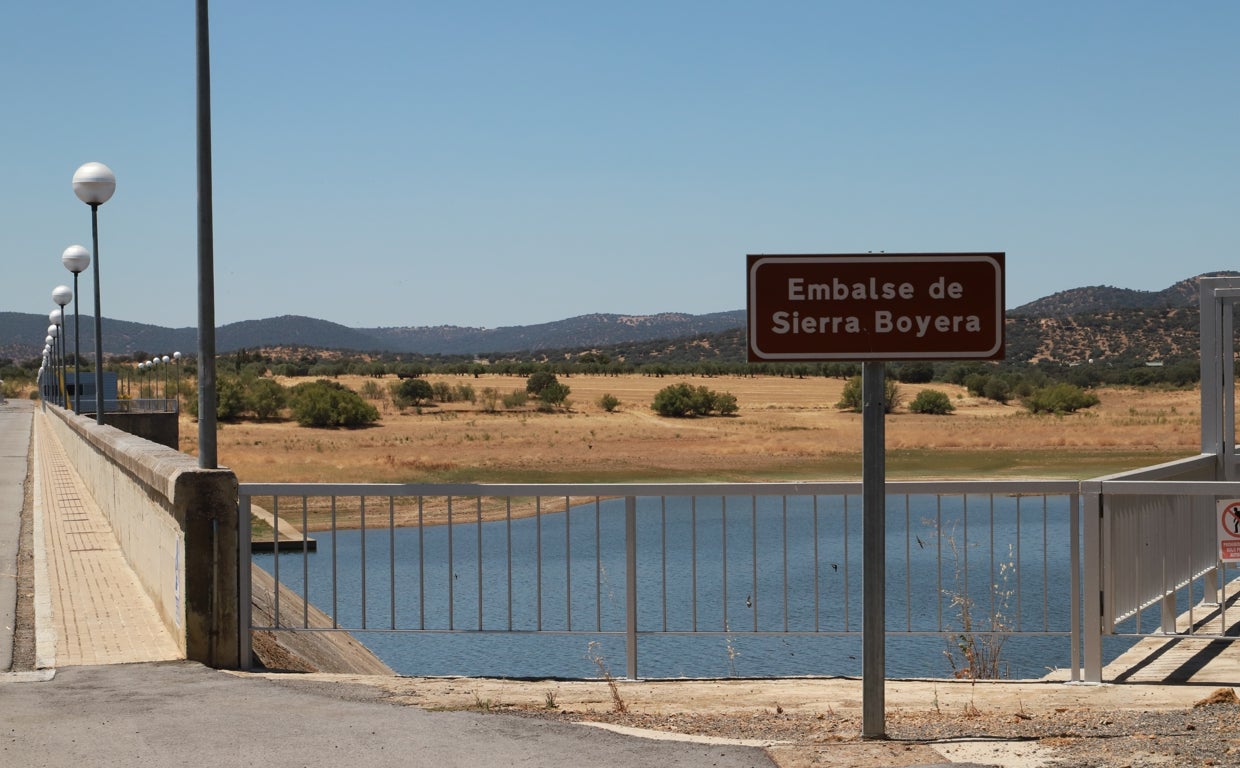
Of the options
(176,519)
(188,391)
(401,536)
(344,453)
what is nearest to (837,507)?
(401,536)

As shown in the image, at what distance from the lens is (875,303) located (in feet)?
20.4

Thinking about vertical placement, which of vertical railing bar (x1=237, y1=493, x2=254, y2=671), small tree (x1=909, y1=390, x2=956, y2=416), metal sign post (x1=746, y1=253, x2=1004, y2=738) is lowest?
small tree (x1=909, y1=390, x2=956, y2=416)

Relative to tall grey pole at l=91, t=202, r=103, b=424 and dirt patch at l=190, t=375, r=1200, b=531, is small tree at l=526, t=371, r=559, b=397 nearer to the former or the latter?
dirt patch at l=190, t=375, r=1200, b=531

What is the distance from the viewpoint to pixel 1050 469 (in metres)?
48.0

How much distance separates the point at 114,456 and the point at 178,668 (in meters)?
6.96

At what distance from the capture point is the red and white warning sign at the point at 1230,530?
827cm

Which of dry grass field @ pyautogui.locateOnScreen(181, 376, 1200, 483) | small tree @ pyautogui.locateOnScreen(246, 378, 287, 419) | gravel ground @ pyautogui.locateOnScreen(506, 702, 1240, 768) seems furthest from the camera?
small tree @ pyautogui.locateOnScreen(246, 378, 287, 419)

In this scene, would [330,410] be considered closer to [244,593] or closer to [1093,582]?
[244,593]

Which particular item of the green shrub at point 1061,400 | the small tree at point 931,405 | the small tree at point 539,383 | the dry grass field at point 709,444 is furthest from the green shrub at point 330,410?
the green shrub at point 1061,400

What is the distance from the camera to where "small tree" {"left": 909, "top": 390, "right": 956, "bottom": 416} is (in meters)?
78.9


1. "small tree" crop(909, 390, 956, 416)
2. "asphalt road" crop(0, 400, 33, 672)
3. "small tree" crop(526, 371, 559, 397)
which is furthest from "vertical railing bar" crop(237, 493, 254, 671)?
"small tree" crop(526, 371, 559, 397)

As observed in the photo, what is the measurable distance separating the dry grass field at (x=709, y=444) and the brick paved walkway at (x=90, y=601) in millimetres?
27192

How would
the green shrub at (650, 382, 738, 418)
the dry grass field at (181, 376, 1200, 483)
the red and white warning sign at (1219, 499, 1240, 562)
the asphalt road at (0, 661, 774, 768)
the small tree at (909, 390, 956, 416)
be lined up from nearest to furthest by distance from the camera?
the asphalt road at (0, 661, 774, 768) < the red and white warning sign at (1219, 499, 1240, 562) < the dry grass field at (181, 376, 1200, 483) < the small tree at (909, 390, 956, 416) < the green shrub at (650, 382, 738, 418)

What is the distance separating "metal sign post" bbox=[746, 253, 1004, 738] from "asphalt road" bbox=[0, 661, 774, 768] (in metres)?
1.31
